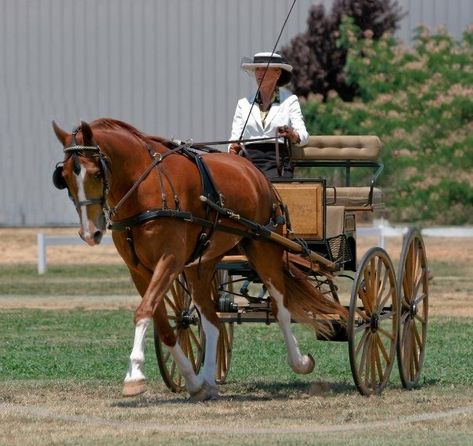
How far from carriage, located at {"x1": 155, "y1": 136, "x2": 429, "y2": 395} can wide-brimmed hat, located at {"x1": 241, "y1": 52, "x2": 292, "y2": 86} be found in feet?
1.79

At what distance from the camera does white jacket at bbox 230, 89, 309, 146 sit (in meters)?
11.6

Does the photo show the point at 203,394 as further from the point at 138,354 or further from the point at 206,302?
the point at 138,354

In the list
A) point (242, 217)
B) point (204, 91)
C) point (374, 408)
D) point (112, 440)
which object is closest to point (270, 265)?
point (242, 217)

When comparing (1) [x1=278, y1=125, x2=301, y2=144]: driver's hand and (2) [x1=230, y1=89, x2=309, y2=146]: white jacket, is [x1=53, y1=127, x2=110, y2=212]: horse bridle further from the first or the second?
(2) [x1=230, y1=89, x2=309, y2=146]: white jacket

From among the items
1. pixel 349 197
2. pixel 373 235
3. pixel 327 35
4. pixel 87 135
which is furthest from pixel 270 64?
pixel 327 35

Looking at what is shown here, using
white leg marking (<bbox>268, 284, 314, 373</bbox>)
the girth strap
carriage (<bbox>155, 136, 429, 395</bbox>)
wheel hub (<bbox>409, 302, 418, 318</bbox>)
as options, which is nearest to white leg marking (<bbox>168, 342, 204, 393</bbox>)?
carriage (<bbox>155, 136, 429, 395</bbox>)

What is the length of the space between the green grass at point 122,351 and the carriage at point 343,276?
0.46 meters

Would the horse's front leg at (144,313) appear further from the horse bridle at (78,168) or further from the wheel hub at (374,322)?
the wheel hub at (374,322)

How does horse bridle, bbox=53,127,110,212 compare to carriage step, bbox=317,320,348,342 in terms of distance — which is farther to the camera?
carriage step, bbox=317,320,348,342

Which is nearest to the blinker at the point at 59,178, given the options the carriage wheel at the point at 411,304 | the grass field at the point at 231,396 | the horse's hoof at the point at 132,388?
the horse's hoof at the point at 132,388

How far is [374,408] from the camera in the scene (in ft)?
33.2

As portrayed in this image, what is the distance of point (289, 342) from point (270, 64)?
2.06m

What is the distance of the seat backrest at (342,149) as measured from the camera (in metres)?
12.1

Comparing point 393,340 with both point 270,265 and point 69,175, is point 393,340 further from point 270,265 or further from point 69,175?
point 69,175
